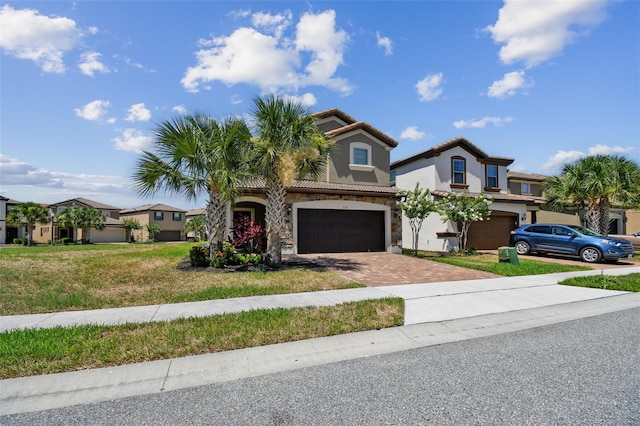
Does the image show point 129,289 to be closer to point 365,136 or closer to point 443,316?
point 443,316

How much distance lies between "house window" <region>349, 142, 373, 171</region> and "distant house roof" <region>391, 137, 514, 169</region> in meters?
4.49

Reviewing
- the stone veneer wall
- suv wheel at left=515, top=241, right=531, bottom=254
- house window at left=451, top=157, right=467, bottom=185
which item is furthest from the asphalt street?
house window at left=451, top=157, right=467, bottom=185

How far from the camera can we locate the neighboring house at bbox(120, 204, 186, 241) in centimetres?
5497

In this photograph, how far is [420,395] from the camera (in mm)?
3594

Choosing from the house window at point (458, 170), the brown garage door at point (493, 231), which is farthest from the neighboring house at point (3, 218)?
the brown garage door at point (493, 231)

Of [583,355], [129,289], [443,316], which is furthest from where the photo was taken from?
[129,289]

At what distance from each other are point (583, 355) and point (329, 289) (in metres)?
5.53

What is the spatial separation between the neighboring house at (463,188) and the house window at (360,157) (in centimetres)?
449

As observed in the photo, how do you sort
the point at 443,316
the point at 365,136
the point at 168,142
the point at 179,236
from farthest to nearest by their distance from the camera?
the point at 179,236, the point at 365,136, the point at 168,142, the point at 443,316

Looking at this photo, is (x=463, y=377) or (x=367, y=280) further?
(x=367, y=280)

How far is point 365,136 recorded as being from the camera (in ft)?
63.0

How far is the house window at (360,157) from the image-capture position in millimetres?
18875

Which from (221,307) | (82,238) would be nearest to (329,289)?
(221,307)

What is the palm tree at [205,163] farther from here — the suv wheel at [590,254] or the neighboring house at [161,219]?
the neighboring house at [161,219]
